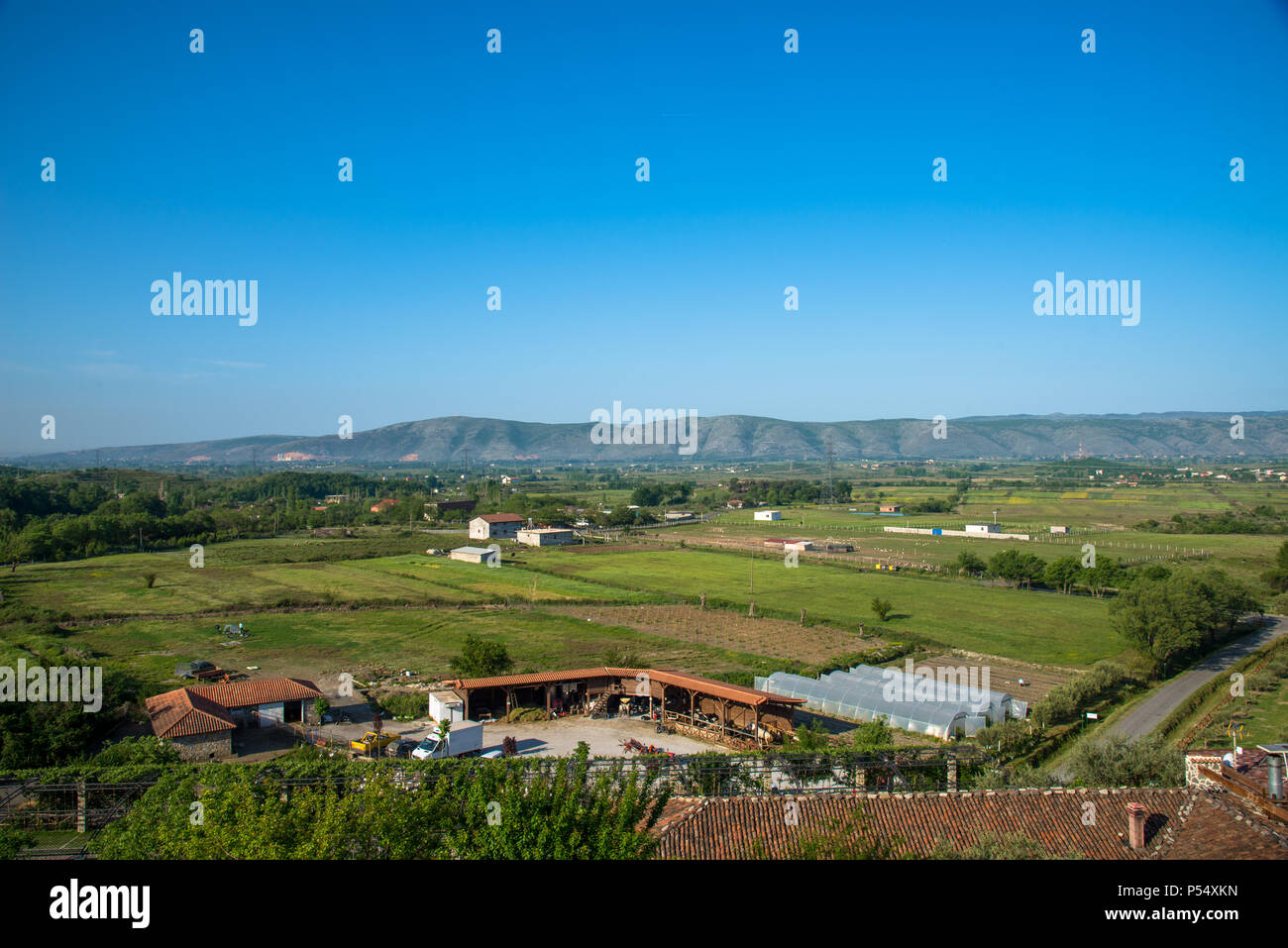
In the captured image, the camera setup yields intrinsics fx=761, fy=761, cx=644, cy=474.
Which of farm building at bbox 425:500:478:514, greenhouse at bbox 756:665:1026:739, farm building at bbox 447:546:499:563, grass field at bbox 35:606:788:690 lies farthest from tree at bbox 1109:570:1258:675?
farm building at bbox 425:500:478:514

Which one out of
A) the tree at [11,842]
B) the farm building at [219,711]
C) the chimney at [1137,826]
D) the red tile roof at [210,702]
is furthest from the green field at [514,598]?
the chimney at [1137,826]

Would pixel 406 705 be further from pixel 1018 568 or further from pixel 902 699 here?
pixel 1018 568

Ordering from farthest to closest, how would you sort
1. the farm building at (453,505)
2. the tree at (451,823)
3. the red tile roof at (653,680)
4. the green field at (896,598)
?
1. the farm building at (453,505)
2. the green field at (896,598)
3. the red tile roof at (653,680)
4. the tree at (451,823)

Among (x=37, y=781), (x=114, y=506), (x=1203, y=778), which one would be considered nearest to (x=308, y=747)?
(x=37, y=781)

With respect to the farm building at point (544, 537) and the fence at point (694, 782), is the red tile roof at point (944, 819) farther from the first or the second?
the farm building at point (544, 537)

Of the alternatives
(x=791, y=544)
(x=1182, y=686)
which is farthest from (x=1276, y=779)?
(x=791, y=544)

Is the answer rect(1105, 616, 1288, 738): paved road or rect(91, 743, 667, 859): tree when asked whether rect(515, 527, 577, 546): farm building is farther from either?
rect(91, 743, 667, 859): tree
